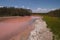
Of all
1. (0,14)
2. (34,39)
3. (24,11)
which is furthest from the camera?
(24,11)

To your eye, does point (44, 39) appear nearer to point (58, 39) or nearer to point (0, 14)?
point (58, 39)

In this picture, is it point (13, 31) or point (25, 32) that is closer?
point (25, 32)

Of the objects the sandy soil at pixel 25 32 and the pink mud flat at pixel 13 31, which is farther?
the pink mud flat at pixel 13 31

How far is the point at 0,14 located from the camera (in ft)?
178

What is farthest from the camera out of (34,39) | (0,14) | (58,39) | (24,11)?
(24,11)

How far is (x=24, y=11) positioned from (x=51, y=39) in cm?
8485

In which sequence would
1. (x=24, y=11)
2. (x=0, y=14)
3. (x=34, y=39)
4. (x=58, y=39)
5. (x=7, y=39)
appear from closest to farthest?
1. (x=58, y=39)
2. (x=34, y=39)
3. (x=7, y=39)
4. (x=0, y=14)
5. (x=24, y=11)

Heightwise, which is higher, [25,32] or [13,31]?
[25,32]

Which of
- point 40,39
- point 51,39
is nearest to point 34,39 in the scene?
point 40,39

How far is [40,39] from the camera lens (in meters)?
11.3

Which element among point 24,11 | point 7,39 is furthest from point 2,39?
point 24,11

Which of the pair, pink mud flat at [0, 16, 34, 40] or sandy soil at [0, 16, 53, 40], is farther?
pink mud flat at [0, 16, 34, 40]

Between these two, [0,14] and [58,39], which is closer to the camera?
[58,39]

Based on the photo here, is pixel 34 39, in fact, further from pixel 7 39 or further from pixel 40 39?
pixel 7 39
